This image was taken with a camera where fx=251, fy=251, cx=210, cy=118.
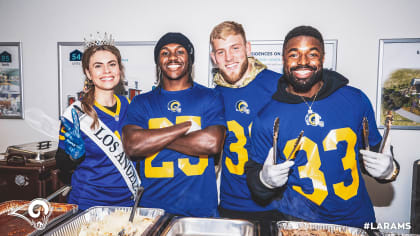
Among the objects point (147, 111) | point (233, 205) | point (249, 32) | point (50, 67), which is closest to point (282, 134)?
point (233, 205)

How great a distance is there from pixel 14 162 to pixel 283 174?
9.25ft

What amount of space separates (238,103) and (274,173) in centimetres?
71

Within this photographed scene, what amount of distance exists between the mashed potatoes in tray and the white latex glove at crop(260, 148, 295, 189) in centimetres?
66

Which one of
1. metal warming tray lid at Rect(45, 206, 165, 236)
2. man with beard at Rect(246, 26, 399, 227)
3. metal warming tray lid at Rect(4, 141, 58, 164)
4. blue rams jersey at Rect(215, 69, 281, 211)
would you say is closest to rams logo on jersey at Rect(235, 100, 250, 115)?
blue rams jersey at Rect(215, 69, 281, 211)

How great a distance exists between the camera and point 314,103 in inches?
62.5

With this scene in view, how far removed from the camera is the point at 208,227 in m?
1.23

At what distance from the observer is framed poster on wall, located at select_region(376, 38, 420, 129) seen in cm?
257

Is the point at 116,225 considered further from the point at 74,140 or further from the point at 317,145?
the point at 317,145

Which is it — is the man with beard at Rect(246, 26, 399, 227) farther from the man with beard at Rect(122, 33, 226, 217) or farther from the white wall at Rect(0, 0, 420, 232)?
the white wall at Rect(0, 0, 420, 232)

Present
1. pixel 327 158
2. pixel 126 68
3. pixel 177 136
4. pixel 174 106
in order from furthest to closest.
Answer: pixel 126 68
pixel 174 106
pixel 177 136
pixel 327 158

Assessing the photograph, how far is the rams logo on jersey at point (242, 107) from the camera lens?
1915mm

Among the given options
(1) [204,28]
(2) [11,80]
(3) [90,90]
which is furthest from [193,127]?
(2) [11,80]

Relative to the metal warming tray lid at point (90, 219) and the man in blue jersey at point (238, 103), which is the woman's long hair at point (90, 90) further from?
the man in blue jersey at point (238, 103)

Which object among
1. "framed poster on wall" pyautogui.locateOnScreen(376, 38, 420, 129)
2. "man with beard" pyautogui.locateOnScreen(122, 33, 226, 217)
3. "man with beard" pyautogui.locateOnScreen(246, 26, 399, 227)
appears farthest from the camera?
"framed poster on wall" pyautogui.locateOnScreen(376, 38, 420, 129)
